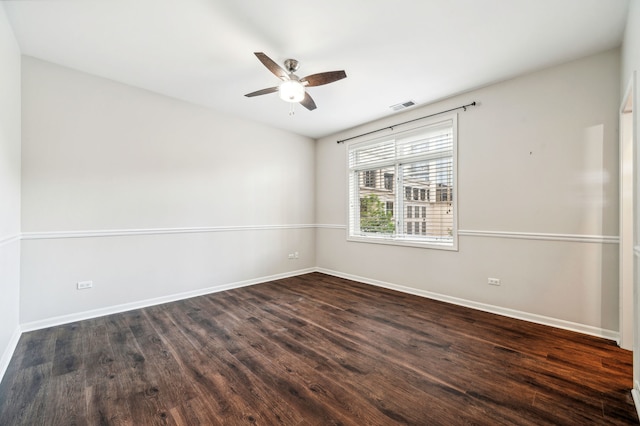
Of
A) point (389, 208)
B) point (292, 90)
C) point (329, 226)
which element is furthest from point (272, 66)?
point (329, 226)

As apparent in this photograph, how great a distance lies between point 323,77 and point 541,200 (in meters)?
2.73

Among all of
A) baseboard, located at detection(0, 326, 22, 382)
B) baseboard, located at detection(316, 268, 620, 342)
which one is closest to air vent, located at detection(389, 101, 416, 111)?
baseboard, located at detection(316, 268, 620, 342)

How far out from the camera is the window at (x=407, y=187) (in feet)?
12.6

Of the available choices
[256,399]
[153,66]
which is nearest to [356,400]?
[256,399]

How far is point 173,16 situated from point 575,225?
430 cm

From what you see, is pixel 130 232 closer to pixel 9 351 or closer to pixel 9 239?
pixel 9 239

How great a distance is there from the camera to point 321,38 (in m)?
2.54

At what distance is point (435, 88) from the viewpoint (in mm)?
3477

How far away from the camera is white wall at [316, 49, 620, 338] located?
2695mm

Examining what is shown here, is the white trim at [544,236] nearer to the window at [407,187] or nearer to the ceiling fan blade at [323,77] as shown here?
the window at [407,187]

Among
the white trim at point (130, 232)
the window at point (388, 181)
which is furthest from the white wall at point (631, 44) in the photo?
the white trim at point (130, 232)

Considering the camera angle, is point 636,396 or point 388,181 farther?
point 388,181

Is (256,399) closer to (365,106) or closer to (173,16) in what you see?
(173,16)

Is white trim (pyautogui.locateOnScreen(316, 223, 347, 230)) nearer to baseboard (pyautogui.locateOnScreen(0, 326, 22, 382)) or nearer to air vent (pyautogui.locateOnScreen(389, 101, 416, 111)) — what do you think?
air vent (pyautogui.locateOnScreen(389, 101, 416, 111))
